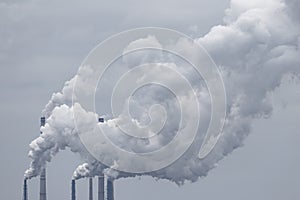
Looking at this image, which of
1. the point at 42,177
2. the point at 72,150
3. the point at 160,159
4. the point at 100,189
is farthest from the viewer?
the point at 42,177

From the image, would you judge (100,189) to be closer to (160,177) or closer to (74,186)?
(74,186)

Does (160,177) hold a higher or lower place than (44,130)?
lower

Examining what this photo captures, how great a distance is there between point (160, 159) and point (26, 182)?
59671 mm

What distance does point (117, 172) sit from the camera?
4584 inches

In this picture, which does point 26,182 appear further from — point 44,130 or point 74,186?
point 44,130

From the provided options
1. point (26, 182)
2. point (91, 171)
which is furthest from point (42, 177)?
point (91, 171)

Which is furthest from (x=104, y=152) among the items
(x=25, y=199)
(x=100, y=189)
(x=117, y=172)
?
(x=25, y=199)

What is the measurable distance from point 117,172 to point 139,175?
5.69 metres

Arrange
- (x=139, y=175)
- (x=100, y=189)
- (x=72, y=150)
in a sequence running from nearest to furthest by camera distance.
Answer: (x=139, y=175) < (x=72, y=150) < (x=100, y=189)

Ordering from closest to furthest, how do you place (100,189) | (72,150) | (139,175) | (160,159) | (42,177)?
1. (160,159)
2. (139,175)
3. (72,150)
4. (100,189)
5. (42,177)

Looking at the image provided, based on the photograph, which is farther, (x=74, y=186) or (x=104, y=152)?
(x=74, y=186)

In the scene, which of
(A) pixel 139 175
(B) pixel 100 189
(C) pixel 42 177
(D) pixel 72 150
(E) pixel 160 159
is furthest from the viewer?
(C) pixel 42 177

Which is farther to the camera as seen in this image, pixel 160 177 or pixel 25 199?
pixel 25 199

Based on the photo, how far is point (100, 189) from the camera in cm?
14225
